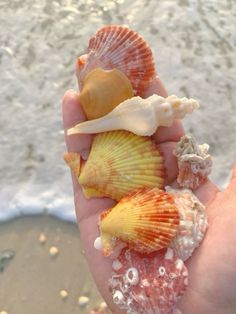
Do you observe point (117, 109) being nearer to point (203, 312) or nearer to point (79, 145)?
point (79, 145)

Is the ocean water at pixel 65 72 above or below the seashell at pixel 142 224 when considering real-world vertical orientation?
below

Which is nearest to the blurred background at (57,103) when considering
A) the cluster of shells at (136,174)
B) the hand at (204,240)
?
the hand at (204,240)

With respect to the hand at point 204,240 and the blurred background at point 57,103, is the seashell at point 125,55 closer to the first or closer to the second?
the hand at point 204,240

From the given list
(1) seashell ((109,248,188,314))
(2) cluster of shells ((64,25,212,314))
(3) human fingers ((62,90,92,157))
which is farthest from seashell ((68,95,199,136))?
(1) seashell ((109,248,188,314))

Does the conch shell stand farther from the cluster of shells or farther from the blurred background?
the blurred background

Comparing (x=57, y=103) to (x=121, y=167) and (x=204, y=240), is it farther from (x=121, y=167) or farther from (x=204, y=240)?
(x=204, y=240)

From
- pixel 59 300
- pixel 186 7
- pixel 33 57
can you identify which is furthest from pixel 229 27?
pixel 59 300
